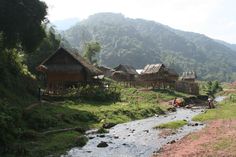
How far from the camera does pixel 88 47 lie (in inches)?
5994

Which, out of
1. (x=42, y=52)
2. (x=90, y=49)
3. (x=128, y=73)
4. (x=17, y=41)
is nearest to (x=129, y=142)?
(x=17, y=41)

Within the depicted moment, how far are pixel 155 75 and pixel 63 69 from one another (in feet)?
128

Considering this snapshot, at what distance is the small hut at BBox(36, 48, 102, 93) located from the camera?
72188mm

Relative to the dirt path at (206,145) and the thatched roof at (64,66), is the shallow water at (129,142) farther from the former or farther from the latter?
the thatched roof at (64,66)

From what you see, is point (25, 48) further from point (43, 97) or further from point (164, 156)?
point (164, 156)

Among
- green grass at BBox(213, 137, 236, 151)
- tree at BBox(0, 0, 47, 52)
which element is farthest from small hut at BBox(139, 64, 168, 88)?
green grass at BBox(213, 137, 236, 151)

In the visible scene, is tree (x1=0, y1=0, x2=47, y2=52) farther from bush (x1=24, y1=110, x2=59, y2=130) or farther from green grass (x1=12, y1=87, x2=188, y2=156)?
bush (x1=24, y1=110, x2=59, y2=130)

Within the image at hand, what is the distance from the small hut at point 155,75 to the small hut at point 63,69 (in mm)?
32719

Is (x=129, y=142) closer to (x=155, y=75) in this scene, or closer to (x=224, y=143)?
(x=224, y=143)

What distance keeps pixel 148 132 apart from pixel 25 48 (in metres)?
25.5

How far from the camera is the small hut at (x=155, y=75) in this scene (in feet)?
342

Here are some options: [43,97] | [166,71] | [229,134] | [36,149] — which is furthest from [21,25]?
[166,71]

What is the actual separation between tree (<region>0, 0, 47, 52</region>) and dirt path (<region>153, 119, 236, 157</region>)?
2675 centimetres

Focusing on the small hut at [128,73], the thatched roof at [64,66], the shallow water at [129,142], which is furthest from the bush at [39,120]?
the small hut at [128,73]
